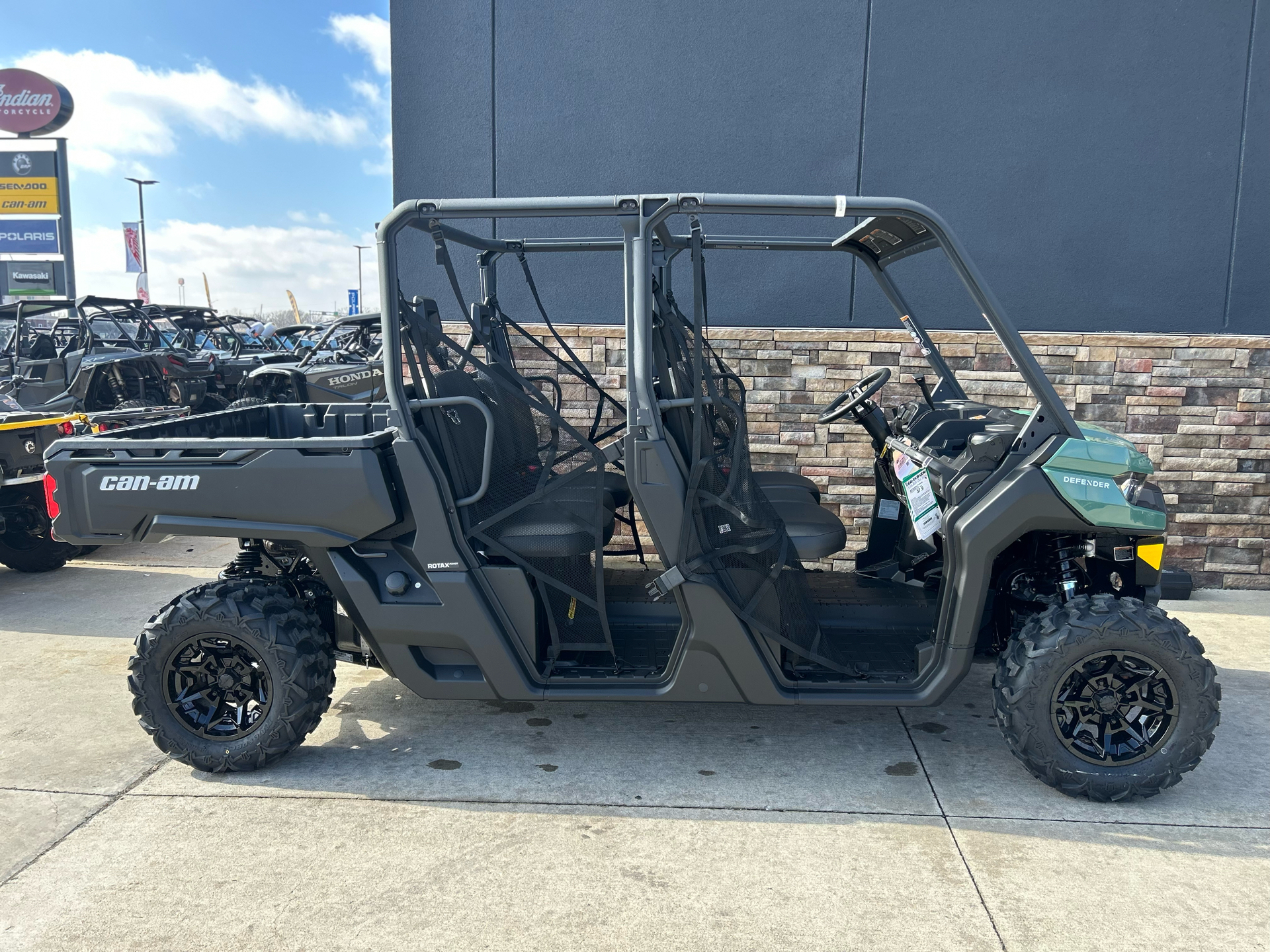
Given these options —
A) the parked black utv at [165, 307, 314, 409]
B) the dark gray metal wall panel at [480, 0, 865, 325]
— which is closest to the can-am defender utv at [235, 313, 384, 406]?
the parked black utv at [165, 307, 314, 409]

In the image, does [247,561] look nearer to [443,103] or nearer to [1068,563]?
[1068,563]

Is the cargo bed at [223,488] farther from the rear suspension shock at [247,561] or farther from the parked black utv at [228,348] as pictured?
the parked black utv at [228,348]

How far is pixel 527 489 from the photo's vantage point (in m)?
3.46

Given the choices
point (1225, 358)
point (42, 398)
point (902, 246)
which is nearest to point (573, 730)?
point (902, 246)

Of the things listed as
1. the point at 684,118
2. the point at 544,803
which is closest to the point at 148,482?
the point at 544,803

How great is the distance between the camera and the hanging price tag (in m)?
3.27

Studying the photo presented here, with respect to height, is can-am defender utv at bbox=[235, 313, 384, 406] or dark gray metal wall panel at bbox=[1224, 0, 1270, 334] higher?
dark gray metal wall panel at bbox=[1224, 0, 1270, 334]

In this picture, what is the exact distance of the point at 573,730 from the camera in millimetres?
3646

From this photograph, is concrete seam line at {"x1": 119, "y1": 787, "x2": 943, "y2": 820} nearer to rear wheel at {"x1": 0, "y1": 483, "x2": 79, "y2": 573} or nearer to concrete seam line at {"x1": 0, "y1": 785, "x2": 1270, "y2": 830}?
concrete seam line at {"x1": 0, "y1": 785, "x2": 1270, "y2": 830}

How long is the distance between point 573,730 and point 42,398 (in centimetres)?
899

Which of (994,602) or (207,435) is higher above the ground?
(207,435)

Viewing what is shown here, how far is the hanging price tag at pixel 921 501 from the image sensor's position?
327cm

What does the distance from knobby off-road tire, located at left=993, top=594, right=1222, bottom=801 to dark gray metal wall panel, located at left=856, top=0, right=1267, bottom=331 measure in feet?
10.1

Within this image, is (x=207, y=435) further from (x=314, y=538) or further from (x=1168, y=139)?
(x=1168, y=139)
